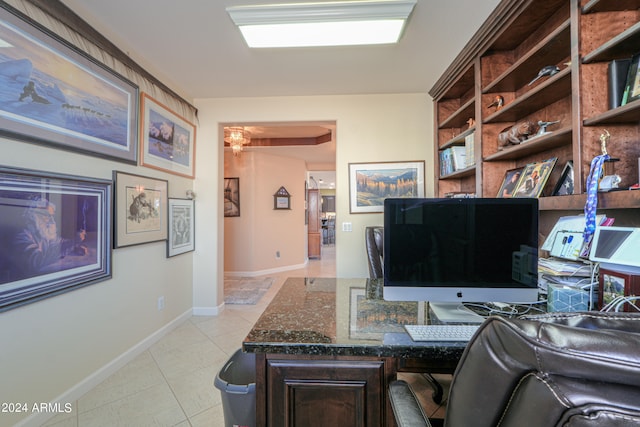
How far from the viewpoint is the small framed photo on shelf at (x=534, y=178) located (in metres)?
1.57

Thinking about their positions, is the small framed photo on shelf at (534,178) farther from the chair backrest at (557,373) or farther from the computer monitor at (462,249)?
the chair backrest at (557,373)

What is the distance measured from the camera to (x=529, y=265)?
1.12 meters

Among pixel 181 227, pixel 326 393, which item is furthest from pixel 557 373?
pixel 181 227

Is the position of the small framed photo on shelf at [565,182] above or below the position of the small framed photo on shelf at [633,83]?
below

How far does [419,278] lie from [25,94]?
2.25 m

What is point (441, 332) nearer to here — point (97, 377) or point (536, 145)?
point (536, 145)

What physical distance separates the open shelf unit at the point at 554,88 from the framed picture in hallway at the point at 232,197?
406 cm

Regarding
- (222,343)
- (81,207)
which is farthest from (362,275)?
(81,207)

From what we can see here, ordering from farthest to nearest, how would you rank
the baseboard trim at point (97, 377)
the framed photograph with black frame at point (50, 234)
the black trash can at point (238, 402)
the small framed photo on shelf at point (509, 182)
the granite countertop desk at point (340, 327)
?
the small framed photo on shelf at point (509, 182) → the baseboard trim at point (97, 377) → the framed photograph with black frame at point (50, 234) → the black trash can at point (238, 402) → the granite countertop desk at point (340, 327)

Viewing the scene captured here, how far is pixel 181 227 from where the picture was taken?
114 inches

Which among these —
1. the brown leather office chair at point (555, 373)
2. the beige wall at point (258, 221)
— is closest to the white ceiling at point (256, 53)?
the brown leather office chair at point (555, 373)

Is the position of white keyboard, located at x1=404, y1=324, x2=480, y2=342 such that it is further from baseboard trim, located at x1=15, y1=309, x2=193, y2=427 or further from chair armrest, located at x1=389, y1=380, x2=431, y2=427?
baseboard trim, located at x1=15, y1=309, x2=193, y2=427

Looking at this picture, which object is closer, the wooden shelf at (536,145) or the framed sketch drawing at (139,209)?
the wooden shelf at (536,145)

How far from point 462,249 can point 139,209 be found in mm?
2460
